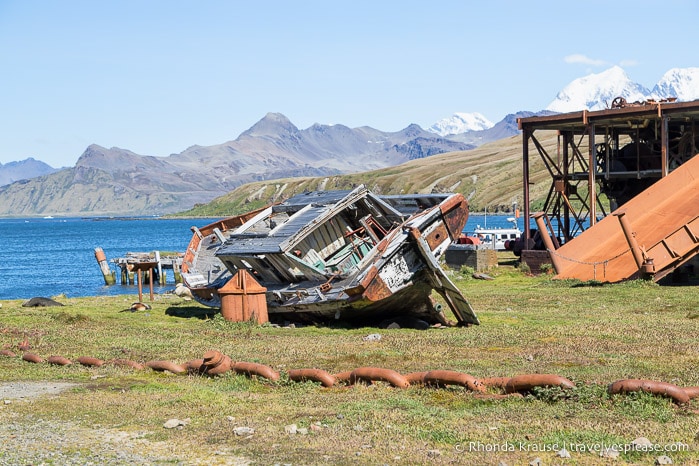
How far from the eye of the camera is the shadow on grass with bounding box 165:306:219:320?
28469mm

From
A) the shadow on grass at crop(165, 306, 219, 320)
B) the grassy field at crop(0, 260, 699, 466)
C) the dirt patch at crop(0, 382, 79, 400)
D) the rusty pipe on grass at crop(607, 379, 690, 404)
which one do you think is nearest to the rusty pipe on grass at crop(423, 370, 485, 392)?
the grassy field at crop(0, 260, 699, 466)

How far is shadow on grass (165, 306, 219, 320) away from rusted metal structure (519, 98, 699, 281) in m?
13.5

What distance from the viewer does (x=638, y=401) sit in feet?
38.6

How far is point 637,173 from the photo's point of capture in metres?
44.2

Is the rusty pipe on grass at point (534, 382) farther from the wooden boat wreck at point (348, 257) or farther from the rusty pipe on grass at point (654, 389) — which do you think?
the wooden boat wreck at point (348, 257)

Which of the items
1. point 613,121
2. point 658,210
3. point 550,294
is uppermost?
point 613,121

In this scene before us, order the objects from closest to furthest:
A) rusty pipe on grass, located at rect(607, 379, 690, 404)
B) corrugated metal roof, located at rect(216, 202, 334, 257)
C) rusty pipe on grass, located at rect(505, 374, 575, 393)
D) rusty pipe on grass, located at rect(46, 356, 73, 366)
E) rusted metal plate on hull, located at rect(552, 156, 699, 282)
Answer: rusty pipe on grass, located at rect(607, 379, 690, 404)
rusty pipe on grass, located at rect(505, 374, 575, 393)
rusty pipe on grass, located at rect(46, 356, 73, 366)
corrugated metal roof, located at rect(216, 202, 334, 257)
rusted metal plate on hull, located at rect(552, 156, 699, 282)

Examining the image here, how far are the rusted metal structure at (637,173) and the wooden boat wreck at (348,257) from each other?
828cm

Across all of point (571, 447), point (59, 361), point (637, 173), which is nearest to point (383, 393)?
point (571, 447)

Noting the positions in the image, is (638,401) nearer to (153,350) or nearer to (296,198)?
(153,350)

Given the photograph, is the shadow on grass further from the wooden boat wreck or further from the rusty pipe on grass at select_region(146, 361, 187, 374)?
the rusty pipe on grass at select_region(146, 361, 187, 374)

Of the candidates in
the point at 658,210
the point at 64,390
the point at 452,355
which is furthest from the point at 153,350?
the point at 658,210

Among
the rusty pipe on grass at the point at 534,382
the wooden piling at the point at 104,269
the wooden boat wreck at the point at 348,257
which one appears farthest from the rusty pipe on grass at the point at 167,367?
the wooden piling at the point at 104,269

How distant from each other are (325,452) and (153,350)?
33.3 ft
